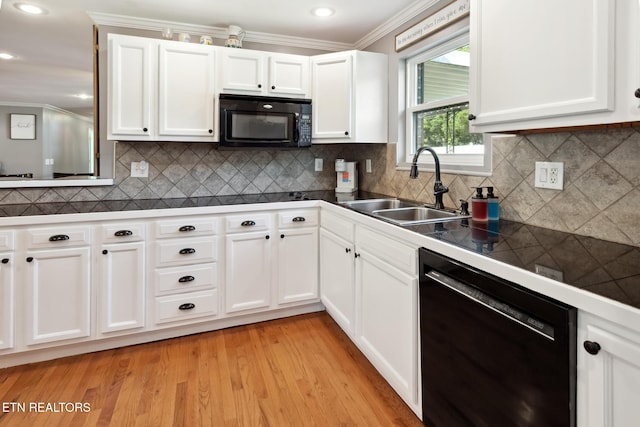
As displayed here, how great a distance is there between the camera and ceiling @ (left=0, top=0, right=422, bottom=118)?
2.44 m

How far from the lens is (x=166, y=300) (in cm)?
241

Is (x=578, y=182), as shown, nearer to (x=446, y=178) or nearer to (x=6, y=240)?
(x=446, y=178)

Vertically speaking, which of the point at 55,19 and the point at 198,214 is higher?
the point at 55,19

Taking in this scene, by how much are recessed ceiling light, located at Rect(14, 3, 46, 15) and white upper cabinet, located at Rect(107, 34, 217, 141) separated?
0.47 m

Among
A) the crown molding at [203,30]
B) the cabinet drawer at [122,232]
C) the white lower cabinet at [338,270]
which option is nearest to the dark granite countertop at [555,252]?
the cabinet drawer at [122,232]

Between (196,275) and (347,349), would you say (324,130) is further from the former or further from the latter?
(347,349)

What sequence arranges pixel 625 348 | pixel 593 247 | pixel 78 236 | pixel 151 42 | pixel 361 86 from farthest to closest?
pixel 361 86, pixel 151 42, pixel 78 236, pixel 593 247, pixel 625 348

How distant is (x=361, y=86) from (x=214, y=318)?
203 centimetres

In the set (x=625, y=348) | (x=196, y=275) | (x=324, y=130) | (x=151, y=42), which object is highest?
(x=151, y=42)

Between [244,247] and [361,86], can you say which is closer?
[244,247]

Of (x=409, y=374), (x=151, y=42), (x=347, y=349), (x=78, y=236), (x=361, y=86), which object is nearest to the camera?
(x=409, y=374)

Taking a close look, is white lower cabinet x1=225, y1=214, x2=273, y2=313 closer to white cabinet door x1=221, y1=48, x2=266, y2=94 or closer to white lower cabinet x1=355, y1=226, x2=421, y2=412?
white lower cabinet x1=355, y1=226, x2=421, y2=412

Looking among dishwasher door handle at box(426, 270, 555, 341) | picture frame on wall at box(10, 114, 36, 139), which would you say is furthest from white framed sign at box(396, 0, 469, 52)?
picture frame on wall at box(10, 114, 36, 139)

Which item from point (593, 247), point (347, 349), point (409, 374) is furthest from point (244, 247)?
point (593, 247)
